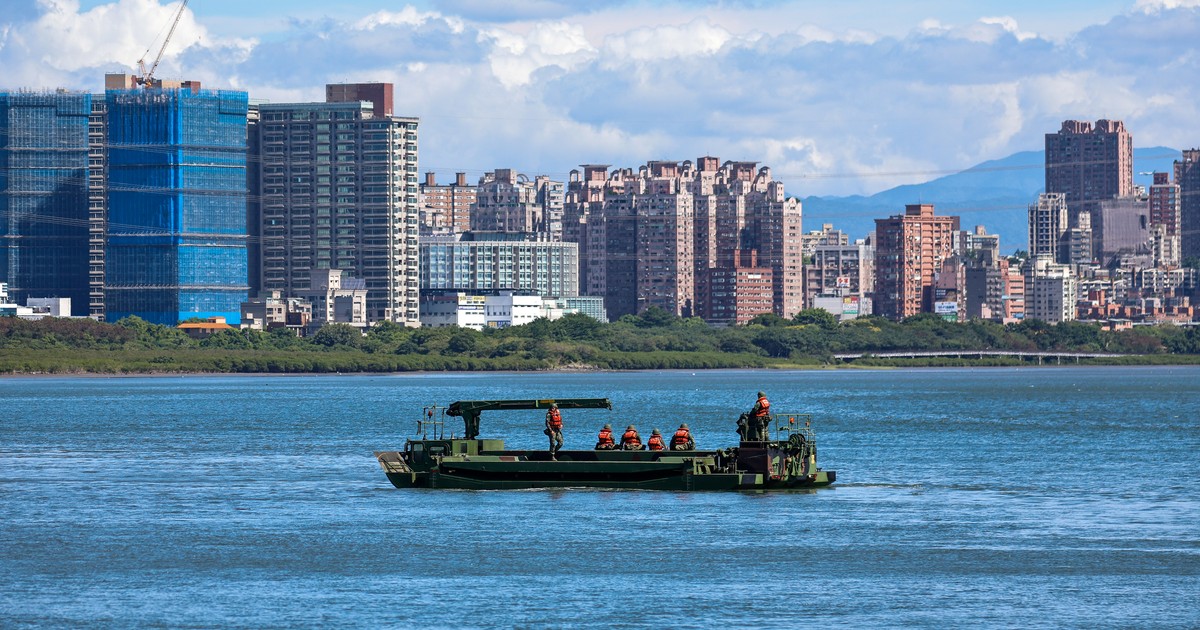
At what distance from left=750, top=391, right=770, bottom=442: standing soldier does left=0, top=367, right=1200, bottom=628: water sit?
6.69ft

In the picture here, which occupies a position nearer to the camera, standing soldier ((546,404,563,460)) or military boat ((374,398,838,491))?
military boat ((374,398,838,491))

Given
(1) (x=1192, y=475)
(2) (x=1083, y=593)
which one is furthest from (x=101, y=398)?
(2) (x=1083, y=593)

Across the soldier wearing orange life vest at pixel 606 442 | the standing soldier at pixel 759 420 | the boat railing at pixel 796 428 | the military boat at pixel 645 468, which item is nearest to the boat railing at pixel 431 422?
the military boat at pixel 645 468

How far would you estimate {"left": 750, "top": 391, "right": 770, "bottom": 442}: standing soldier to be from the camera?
6172cm

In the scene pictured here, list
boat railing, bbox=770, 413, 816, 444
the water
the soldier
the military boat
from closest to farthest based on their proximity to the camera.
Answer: the water < boat railing, bbox=770, 413, 816, 444 < the military boat < the soldier

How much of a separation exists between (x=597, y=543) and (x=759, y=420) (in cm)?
1186

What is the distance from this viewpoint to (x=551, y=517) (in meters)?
57.6

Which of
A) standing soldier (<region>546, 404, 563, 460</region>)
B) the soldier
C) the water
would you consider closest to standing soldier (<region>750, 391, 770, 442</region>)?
the water

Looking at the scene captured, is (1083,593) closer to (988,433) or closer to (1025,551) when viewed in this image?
(1025,551)

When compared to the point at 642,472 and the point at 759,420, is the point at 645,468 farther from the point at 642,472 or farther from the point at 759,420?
the point at 759,420

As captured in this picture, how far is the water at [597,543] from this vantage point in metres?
41.8

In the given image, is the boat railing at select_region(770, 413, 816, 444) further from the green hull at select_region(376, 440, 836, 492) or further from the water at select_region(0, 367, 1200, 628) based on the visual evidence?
the water at select_region(0, 367, 1200, 628)

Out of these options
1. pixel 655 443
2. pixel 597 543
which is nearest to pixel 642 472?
pixel 655 443

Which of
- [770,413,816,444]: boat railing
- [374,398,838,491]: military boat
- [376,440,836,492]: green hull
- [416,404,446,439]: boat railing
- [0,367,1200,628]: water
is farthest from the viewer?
[416,404,446,439]: boat railing
